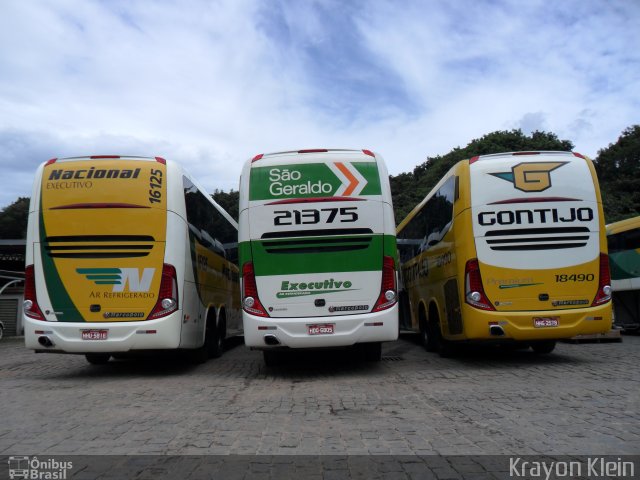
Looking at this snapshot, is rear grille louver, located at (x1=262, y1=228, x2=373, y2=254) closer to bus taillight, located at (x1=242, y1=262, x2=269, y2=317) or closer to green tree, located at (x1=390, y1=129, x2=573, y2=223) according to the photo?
bus taillight, located at (x1=242, y1=262, x2=269, y2=317)

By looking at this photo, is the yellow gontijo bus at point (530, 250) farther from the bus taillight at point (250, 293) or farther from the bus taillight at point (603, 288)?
the bus taillight at point (250, 293)

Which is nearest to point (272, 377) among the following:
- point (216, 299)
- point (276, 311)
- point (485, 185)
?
point (276, 311)

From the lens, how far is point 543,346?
35.3ft

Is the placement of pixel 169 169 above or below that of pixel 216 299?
above

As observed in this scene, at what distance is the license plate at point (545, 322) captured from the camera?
27.9ft

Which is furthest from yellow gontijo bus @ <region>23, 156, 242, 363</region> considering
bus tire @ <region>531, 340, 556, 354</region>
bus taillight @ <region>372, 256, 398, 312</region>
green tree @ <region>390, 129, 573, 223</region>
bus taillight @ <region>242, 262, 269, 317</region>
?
green tree @ <region>390, 129, 573, 223</region>

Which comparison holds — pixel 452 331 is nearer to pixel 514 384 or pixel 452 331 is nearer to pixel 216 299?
pixel 514 384

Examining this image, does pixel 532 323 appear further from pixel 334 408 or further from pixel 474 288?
pixel 334 408

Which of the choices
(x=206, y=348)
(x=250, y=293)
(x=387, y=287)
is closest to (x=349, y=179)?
(x=387, y=287)

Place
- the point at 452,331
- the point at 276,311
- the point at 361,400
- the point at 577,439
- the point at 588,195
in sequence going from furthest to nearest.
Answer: the point at 452,331
the point at 588,195
the point at 276,311
the point at 361,400
the point at 577,439

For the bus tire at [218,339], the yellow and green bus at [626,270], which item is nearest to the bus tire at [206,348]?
the bus tire at [218,339]

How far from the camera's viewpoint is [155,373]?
9.31 metres

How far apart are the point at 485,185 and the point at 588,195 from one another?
167 cm

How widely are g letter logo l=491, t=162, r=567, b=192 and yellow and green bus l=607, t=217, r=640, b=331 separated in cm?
822
